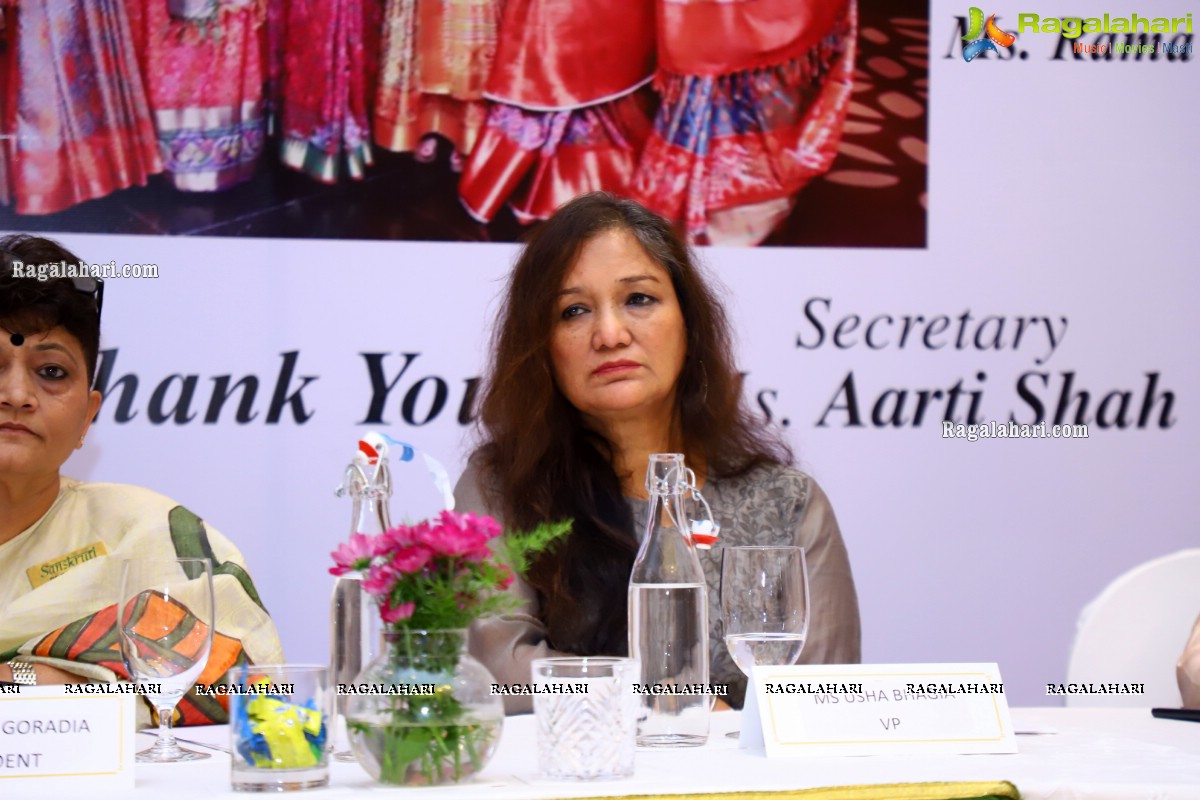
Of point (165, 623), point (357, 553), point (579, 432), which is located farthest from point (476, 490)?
point (357, 553)

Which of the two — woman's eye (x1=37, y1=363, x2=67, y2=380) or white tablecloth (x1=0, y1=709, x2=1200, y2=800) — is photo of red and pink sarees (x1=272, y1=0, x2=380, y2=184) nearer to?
woman's eye (x1=37, y1=363, x2=67, y2=380)

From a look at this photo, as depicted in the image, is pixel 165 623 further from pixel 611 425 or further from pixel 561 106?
pixel 561 106

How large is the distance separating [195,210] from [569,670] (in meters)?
1.87

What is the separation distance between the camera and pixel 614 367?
2205 millimetres

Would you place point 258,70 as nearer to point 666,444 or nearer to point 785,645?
point 666,444

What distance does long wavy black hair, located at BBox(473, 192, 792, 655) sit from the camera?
2.07 m

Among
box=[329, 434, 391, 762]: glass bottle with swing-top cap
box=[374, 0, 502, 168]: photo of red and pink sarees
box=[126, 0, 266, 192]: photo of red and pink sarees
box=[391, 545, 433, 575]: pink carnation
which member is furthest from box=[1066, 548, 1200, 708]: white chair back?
box=[126, 0, 266, 192]: photo of red and pink sarees

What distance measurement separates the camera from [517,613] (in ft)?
6.52

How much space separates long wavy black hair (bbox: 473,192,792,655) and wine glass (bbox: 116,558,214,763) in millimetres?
864

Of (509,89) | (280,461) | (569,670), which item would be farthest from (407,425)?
(569,670)

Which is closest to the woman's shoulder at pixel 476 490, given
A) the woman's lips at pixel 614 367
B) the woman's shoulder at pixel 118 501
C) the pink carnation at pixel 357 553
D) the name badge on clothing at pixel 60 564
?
the woman's lips at pixel 614 367

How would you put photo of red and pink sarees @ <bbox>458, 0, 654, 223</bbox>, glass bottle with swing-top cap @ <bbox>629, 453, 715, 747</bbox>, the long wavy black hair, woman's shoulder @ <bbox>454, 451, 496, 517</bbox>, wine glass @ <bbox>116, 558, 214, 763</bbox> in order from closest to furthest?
wine glass @ <bbox>116, 558, 214, 763</bbox>, glass bottle with swing-top cap @ <bbox>629, 453, 715, 747</bbox>, the long wavy black hair, woman's shoulder @ <bbox>454, 451, 496, 517</bbox>, photo of red and pink sarees @ <bbox>458, 0, 654, 223</bbox>

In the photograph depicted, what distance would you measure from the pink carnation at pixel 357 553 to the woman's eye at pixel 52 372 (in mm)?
1334

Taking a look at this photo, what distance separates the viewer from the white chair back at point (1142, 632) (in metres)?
2.11
